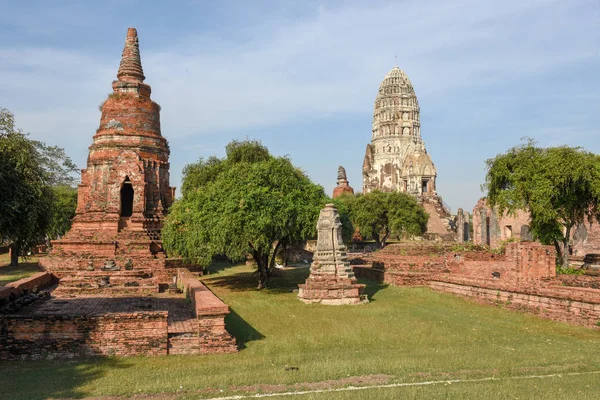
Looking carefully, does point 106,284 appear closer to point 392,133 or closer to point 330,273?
point 330,273

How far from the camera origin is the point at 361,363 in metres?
8.19

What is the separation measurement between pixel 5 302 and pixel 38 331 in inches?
168

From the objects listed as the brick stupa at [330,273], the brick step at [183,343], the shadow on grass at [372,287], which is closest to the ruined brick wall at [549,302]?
the shadow on grass at [372,287]

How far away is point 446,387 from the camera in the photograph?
6945 millimetres

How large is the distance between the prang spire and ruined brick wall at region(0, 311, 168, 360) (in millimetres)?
19725

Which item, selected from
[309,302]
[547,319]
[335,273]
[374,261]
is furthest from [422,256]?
[547,319]

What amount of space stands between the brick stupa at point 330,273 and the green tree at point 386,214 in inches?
1169

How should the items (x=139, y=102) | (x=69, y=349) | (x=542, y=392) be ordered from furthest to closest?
1. (x=139, y=102)
2. (x=69, y=349)
3. (x=542, y=392)

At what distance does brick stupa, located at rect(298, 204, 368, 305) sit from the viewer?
15.4 metres

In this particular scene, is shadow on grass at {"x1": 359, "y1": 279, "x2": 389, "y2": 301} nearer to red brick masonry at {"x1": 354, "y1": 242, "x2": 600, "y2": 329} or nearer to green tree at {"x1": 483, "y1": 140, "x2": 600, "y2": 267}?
red brick masonry at {"x1": 354, "y1": 242, "x2": 600, "y2": 329}

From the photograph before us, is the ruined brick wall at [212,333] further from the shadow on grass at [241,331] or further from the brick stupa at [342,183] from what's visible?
the brick stupa at [342,183]

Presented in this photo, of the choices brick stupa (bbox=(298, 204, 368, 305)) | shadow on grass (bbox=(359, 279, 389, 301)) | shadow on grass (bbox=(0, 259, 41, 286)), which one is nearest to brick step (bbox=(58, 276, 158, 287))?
shadow on grass (bbox=(0, 259, 41, 286))

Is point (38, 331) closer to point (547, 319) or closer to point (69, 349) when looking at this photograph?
point (69, 349)

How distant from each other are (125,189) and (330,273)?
48.4 ft
